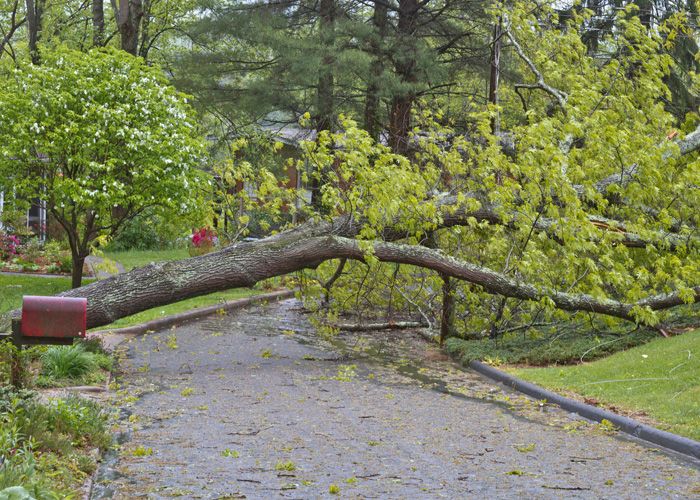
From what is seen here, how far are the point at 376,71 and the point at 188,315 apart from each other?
9490mm

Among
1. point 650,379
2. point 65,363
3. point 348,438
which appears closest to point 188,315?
point 65,363

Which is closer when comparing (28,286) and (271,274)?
(271,274)

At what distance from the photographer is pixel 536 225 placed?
12.8 m

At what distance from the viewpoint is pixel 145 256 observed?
27.6 m

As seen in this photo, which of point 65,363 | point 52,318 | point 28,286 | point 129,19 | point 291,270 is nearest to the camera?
point 52,318

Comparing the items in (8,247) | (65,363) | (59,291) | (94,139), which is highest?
(94,139)

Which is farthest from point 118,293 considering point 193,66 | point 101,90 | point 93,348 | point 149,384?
point 193,66

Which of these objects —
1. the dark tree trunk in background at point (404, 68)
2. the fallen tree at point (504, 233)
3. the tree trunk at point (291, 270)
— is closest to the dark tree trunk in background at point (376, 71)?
the dark tree trunk in background at point (404, 68)

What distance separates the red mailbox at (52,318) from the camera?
7.17 meters

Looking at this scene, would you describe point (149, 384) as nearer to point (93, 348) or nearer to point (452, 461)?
point (93, 348)

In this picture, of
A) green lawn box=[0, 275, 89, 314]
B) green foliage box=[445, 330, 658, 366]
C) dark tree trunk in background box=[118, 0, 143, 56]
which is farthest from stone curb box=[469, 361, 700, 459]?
dark tree trunk in background box=[118, 0, 143, 56]

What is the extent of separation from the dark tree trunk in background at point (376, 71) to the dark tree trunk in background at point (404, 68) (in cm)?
40

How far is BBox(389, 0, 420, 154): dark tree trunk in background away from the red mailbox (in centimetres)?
1525

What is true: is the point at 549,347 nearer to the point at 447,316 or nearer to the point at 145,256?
the point at 447,316
